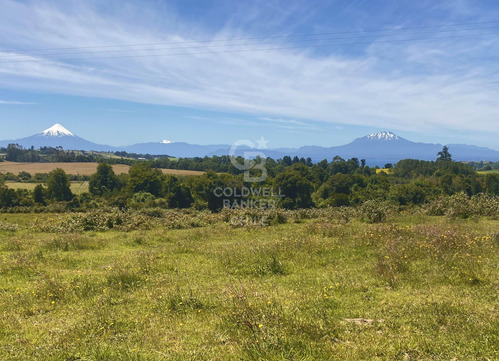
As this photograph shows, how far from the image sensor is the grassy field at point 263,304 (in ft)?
15.6

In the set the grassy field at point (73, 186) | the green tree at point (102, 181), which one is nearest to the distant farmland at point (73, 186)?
the grassy field at point (73, 186)

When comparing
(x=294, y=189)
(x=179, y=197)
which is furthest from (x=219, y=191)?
(x=294, y=189)

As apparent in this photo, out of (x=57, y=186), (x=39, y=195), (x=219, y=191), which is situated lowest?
(x=39, y=195)

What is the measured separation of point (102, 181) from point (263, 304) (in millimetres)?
98298

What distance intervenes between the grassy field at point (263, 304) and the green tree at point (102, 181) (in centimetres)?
8604

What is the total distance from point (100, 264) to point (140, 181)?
240 ft

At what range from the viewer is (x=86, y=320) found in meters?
6.00

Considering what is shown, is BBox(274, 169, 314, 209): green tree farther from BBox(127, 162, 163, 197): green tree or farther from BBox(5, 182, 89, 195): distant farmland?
BBox(5, 182, 89, 195): distant farmland

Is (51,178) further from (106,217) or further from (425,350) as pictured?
(425,350)

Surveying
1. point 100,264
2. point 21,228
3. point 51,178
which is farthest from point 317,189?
point 100,264

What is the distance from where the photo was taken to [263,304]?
6.22m

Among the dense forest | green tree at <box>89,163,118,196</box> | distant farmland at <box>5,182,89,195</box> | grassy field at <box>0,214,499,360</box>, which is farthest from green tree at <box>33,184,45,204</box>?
grassy field at <box>0,214,499,360</box>

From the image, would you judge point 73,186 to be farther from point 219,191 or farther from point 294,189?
point 294,189

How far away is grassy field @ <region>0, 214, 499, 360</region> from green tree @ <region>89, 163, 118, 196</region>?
8604 centimetres
